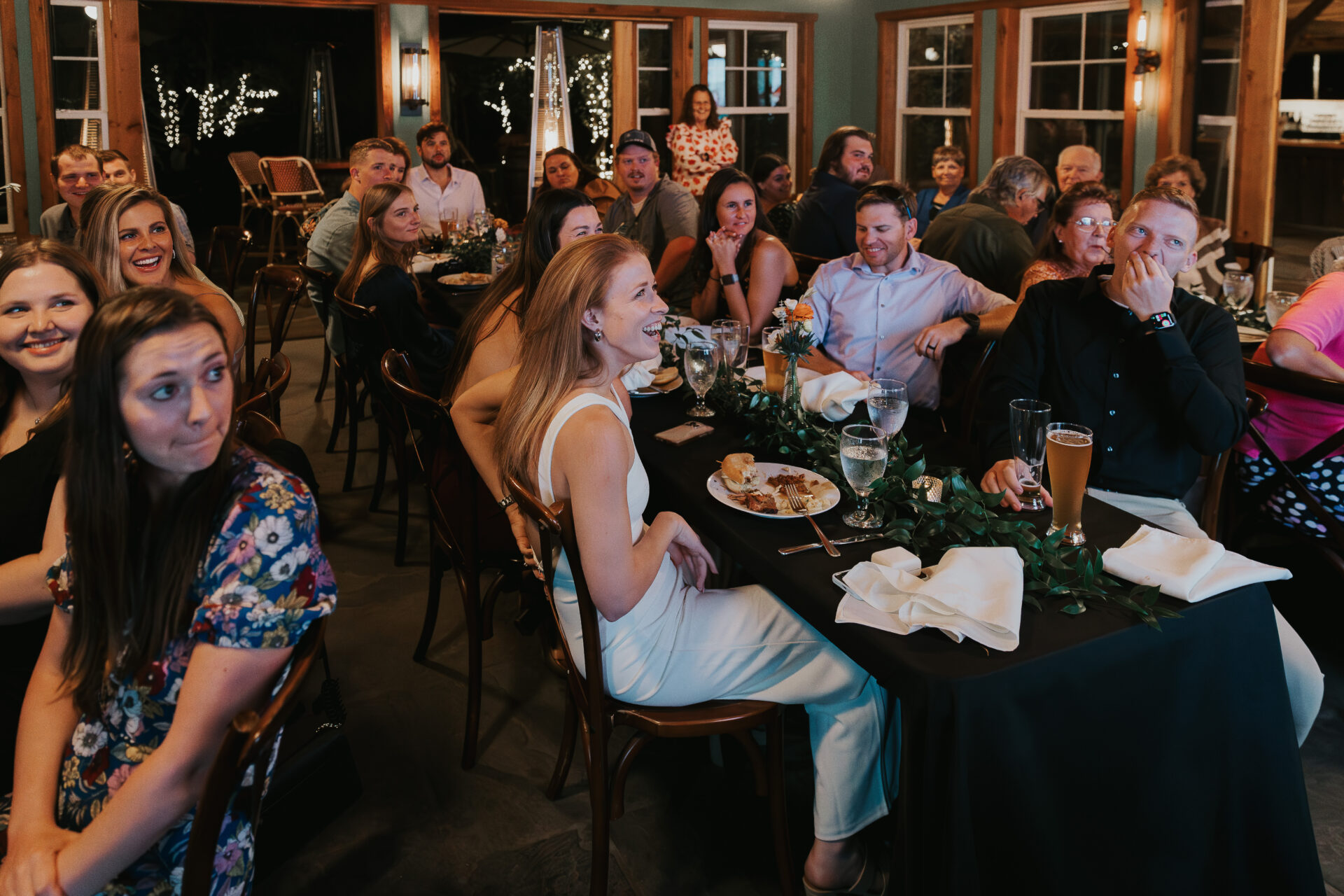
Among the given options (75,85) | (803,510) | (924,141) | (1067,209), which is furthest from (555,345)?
(924,141)

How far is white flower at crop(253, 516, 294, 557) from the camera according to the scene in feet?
4.25

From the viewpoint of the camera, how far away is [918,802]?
4.78ft

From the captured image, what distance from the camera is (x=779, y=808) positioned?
6.31 ft

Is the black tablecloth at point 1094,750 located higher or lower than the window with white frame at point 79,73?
lower

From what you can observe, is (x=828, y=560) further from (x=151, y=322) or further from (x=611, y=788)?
(x=151, y=322)

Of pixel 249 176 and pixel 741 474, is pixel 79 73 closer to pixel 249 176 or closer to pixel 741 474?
pixel 249 176

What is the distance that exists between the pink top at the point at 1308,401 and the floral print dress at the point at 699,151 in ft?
17.8

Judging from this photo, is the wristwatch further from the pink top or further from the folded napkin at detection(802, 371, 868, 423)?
the pink top

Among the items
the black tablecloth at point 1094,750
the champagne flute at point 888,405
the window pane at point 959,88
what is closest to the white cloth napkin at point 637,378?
the champagne flute at point 888,405

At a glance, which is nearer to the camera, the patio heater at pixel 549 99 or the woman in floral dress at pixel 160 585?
the woman in floral dress at pixel 160 585

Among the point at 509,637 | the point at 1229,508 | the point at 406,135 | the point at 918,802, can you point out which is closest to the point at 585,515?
the point at 918,802

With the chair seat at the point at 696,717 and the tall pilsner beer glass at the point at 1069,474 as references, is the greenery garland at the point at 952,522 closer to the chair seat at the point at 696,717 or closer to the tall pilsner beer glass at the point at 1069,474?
the tall pilsner beer glass at the point at 1069,474

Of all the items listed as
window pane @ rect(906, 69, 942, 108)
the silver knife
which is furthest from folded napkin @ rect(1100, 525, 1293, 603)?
window pane @ rect(906, 69, 942, 108)

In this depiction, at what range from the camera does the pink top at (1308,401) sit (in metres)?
2.69
